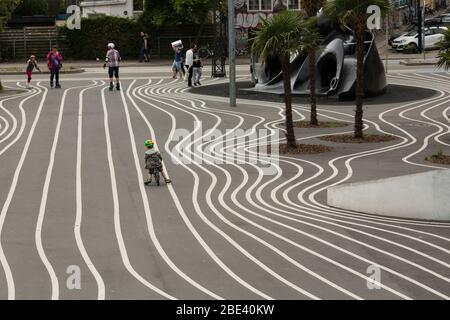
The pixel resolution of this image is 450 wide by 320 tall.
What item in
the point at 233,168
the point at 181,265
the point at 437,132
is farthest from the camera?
the point at 437,132

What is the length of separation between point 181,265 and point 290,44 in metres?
11.4

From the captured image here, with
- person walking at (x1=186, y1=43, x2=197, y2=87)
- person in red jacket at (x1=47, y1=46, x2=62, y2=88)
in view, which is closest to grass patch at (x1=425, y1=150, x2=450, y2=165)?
person walking at (x1=186, y1=43, x2=197, y2=87)

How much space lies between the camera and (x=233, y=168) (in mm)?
21953

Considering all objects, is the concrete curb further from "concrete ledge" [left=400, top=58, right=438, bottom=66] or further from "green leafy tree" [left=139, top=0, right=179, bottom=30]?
"green leafy tree" [left=139, top=0, right=179, bottom=30]

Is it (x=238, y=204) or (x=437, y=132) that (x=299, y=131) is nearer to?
(x=437, y=132)

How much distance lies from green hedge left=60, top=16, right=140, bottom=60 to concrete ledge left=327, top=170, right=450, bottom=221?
128 feet

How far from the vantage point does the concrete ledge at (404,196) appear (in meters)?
17.5

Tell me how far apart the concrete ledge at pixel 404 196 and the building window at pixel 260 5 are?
42500 mm

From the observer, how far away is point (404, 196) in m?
17.8

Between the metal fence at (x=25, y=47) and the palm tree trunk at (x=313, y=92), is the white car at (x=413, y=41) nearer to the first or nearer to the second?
the metal fence at (x=25, y=47)

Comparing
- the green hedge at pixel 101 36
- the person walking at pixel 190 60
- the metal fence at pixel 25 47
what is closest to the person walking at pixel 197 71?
the person walking at pixel 190 60

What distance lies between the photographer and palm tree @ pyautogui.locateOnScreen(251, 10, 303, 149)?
23953 millimetres
